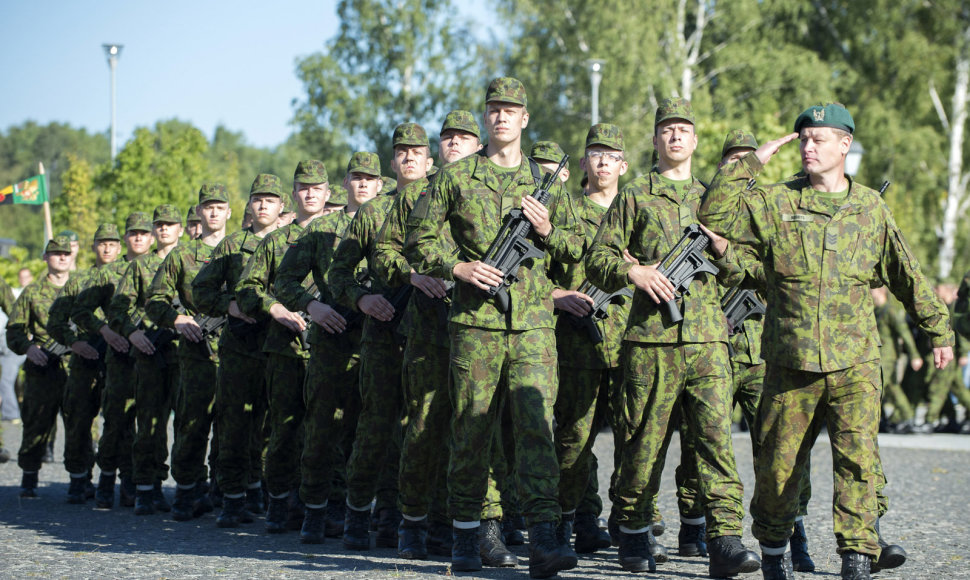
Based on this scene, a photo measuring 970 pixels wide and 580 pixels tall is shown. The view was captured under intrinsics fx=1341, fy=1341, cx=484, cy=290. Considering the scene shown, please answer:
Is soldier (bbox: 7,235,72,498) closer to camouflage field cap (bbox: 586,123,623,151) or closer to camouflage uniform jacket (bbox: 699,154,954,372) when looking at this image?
camouflage field cap (bbox: 586,123,623,151)

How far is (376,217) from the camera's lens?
29.6 feet

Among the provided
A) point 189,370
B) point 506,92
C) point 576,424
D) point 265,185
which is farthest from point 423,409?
point 189,370

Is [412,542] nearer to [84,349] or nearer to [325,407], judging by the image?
[325,407]

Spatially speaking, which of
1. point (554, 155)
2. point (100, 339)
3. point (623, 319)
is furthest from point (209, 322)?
point (623, 319)

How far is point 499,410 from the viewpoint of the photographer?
297 inches

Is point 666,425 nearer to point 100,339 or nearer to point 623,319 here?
point 623,319

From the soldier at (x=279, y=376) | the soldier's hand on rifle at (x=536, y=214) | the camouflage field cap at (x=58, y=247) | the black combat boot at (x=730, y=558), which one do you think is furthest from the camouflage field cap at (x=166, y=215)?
the black combat boot at (x=730, y=558)

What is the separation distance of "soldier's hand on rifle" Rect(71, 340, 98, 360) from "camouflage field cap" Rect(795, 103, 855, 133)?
7.66 metres

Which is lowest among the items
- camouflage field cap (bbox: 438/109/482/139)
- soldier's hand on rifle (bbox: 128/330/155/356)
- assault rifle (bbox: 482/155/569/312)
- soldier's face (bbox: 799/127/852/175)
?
soldier's hand on rifle (bbox: 128/330/155/356)

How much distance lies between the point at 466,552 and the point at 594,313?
190 cm

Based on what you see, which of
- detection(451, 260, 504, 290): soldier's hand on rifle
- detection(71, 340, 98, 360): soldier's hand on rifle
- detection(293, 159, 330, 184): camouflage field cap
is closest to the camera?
detection(451, 260, 504, 290): soldier's hand on rifle

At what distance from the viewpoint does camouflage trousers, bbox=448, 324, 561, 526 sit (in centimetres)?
719

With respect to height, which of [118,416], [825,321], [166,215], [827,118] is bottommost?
[118,416]

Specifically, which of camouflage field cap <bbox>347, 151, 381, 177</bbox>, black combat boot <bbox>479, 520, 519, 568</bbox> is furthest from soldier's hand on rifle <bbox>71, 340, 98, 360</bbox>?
black combat boot <bbox>479, 520, 519, 568</bbox>
